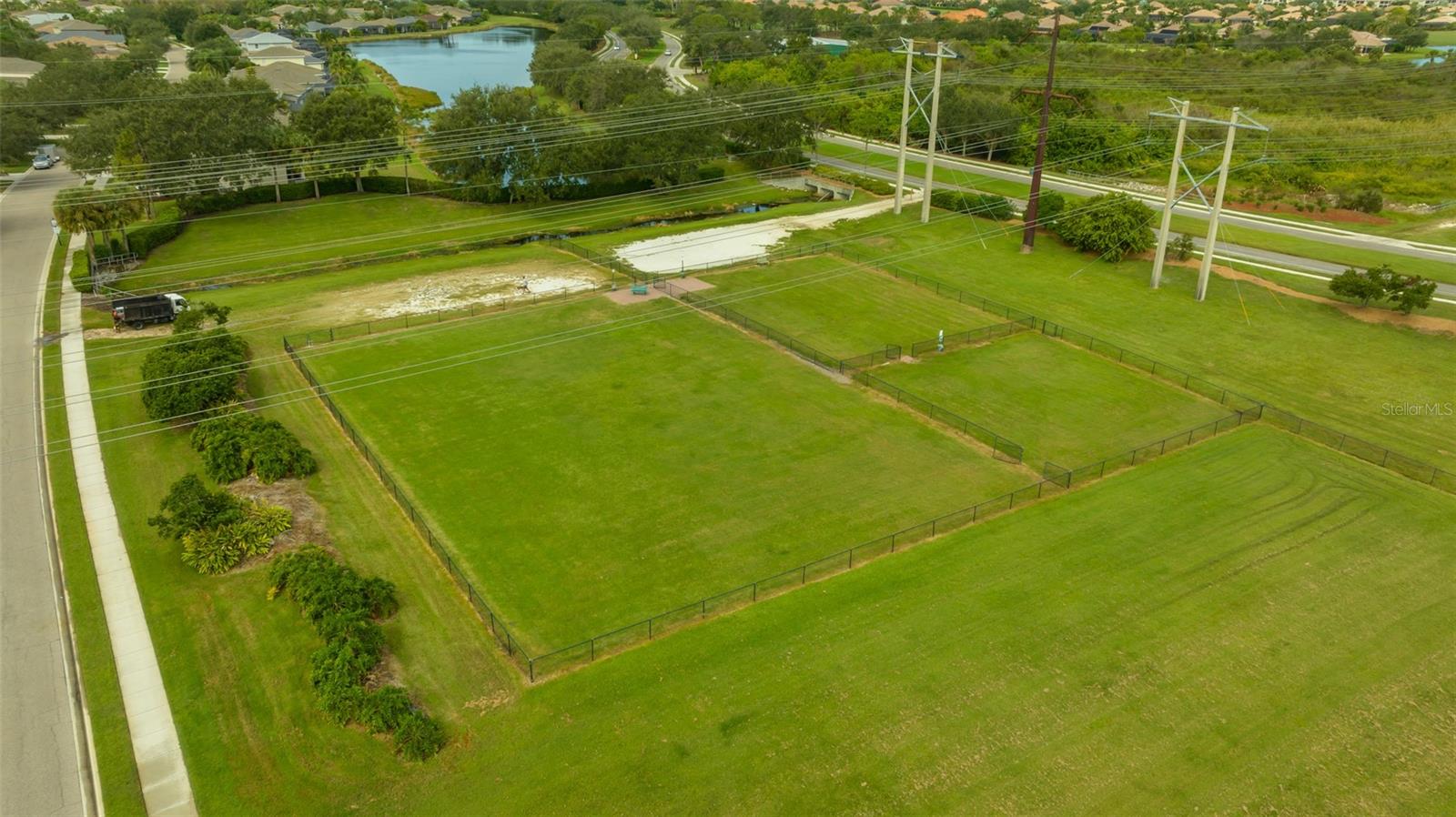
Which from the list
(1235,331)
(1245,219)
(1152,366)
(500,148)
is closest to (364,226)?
(500,148)

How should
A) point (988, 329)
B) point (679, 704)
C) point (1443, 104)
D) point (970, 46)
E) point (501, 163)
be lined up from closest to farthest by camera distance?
point (679, 704) < point (988, 329) < point (501, 163) < point (1443, 104) < point (970, 46)

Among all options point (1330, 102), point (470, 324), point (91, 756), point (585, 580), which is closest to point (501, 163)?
point (470, 324)

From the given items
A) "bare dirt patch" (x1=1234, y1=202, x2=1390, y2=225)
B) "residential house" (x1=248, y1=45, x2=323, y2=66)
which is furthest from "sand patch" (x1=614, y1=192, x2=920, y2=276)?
"residential house" (x1=248, y1=45, x2=323, y2=66)

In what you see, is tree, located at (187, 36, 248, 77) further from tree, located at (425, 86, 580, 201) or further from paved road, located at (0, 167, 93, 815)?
paved road, located at (0, 167, 93, 815)

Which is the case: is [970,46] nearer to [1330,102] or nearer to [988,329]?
[1330,102]

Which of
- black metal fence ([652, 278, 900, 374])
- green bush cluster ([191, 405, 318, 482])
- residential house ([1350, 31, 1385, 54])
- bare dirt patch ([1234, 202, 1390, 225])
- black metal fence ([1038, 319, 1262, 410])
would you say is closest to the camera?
green bush cluster ([191, 405, 318, 482])

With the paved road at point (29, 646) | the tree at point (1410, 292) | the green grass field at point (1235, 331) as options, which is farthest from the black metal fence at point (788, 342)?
the paved road at point (29, 646)
